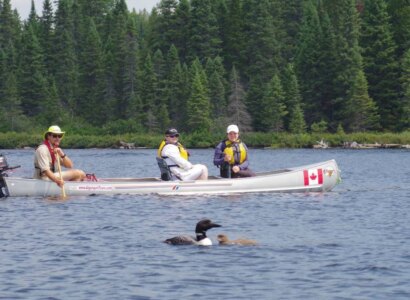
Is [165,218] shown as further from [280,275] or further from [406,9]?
[406,9]

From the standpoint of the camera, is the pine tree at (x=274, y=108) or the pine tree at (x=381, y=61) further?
the pine tree at (x=274, y=108)

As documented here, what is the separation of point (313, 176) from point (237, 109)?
6290 centimetres

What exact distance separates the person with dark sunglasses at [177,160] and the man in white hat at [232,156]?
58 centimetres

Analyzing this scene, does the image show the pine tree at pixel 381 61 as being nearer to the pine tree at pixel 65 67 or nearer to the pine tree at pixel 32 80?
the pine tree at pixel 32 80

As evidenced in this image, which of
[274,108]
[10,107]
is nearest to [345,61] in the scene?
[274,108]

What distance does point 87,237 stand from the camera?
20.0m

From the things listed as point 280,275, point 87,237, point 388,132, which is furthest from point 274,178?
point 388,132

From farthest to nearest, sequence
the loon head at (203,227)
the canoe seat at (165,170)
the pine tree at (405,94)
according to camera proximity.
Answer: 1. the pine tree at (405,94)
2. the canoe seat at (165,170)
3. the loon head at (203,227)

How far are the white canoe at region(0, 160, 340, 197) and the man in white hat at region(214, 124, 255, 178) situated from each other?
12.9 inches

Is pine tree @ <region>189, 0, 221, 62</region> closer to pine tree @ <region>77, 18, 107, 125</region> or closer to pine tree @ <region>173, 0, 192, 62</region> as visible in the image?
pine tree @ <region>173, 0, 192, 62</region>

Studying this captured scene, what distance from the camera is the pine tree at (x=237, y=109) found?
8956 centimetres

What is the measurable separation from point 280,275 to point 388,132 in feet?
226

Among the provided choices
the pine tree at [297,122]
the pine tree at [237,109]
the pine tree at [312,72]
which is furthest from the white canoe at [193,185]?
the pine tree at [312,72]

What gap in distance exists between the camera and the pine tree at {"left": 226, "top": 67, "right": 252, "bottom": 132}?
294 feet
